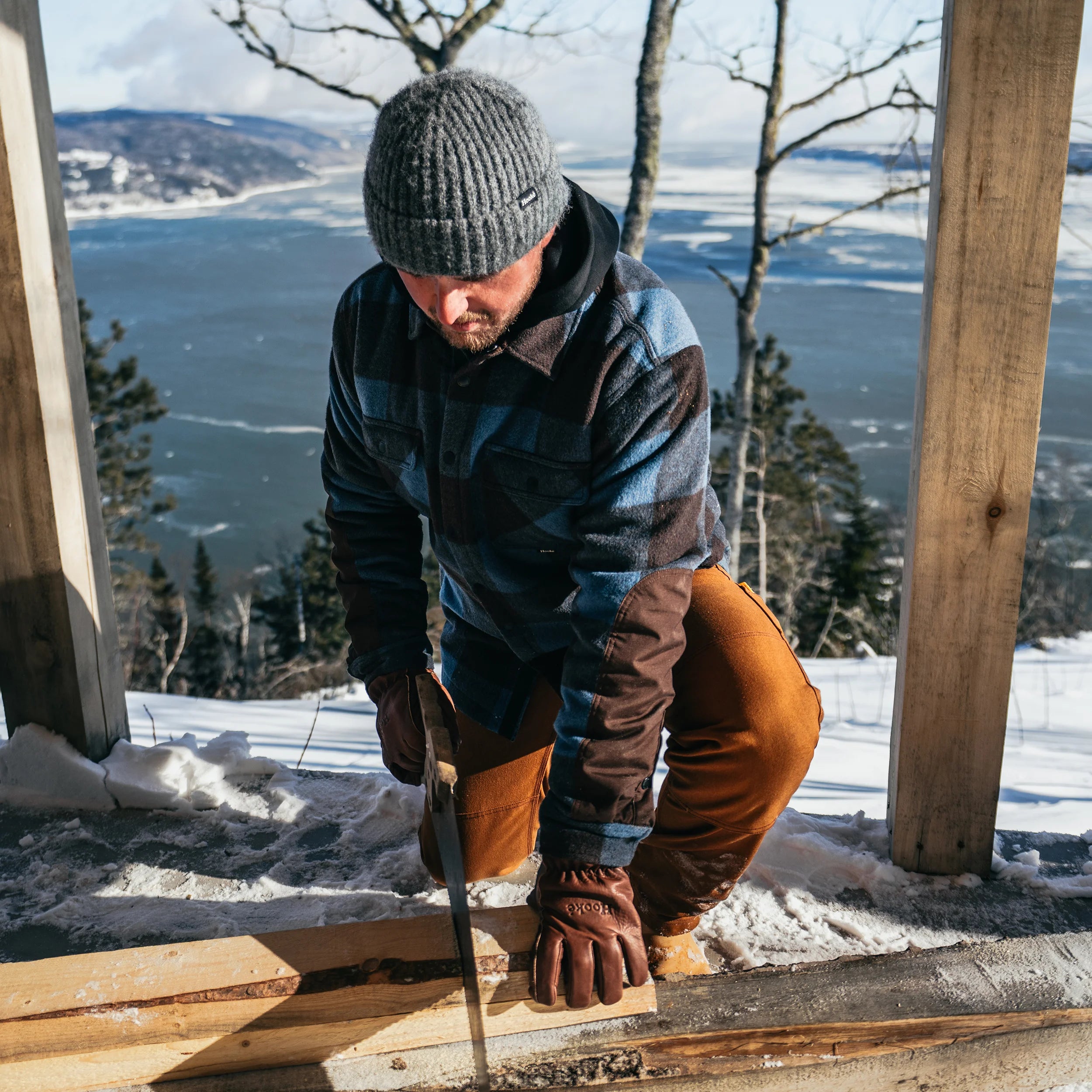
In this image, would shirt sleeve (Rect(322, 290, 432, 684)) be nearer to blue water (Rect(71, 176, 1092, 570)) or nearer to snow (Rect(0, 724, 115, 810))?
snow (Rect(0, 724, 115, 810))

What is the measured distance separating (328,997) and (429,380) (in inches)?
39.6

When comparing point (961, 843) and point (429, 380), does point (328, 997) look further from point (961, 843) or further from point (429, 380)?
point (961, 843)

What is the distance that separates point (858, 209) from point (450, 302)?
9.55 m

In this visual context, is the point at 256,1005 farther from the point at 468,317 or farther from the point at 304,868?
the point at 468,317

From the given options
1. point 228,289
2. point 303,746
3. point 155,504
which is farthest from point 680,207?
point 303,746

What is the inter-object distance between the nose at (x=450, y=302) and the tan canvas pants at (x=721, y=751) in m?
0.65

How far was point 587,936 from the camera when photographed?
1.33 m

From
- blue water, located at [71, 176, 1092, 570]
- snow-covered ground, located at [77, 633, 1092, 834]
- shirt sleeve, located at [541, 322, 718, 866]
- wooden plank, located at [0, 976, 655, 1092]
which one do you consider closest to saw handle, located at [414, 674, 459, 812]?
shirt sleeve, located at [541, 322, 718, 866]

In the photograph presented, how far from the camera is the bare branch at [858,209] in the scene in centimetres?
948

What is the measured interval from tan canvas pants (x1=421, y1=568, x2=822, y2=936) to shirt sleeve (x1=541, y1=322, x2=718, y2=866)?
19 cm

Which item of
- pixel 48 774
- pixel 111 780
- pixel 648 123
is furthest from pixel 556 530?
pixel 648 123

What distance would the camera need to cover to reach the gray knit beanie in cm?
119

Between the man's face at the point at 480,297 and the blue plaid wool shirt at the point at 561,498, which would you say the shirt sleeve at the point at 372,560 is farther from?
the man's face at the point at 480,297

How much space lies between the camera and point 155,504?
19.0 meters
